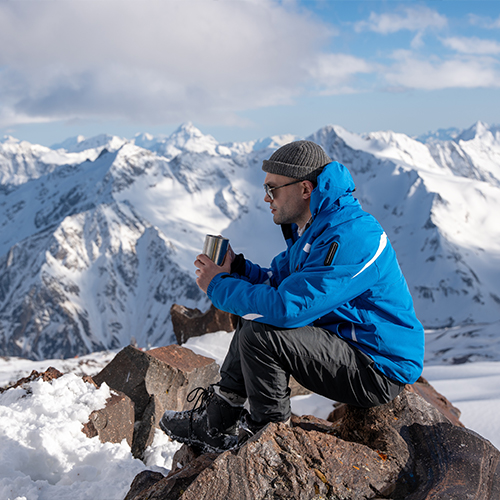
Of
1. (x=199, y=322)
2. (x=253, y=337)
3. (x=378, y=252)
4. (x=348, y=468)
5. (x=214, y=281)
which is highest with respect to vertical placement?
(x=378, y=252)

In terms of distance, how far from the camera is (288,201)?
369 cm

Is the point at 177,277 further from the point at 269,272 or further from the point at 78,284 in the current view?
the point at 269,272

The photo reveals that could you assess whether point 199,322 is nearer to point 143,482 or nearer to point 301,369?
point 143,482

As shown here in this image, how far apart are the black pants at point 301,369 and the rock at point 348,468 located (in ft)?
0.76

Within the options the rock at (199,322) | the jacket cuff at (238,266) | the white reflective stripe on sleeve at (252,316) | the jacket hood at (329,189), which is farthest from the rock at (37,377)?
the rock at (199,322)

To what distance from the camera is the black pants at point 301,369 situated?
301 cm

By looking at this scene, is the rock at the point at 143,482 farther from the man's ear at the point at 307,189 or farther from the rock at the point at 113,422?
the man's ear at the point at 307,189

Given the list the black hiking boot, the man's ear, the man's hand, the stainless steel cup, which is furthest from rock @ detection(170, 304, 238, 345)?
the man's ear

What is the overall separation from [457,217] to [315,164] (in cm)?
21124

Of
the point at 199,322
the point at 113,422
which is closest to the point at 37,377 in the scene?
the point at 113,422

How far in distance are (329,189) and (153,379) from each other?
387 cm

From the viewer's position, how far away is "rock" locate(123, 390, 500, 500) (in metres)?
2.66

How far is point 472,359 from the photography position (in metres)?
47.0

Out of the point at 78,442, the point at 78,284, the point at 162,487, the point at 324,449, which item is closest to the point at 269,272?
the point at 324,449
